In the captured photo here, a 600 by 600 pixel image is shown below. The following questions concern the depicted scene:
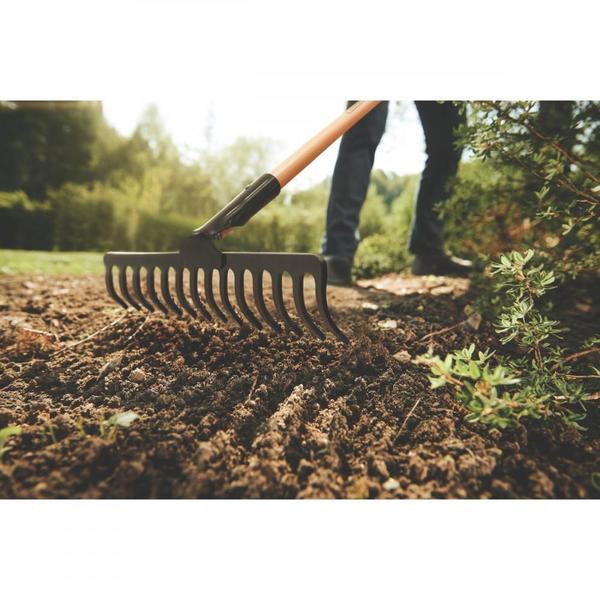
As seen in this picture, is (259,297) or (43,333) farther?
(43,333)

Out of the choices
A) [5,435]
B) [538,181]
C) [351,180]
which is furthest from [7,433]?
[538,181]

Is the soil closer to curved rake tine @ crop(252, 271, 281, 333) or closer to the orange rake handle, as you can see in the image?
curved rake tine @ crop(252, 271, 281, 333)

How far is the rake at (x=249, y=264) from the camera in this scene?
5.29ft

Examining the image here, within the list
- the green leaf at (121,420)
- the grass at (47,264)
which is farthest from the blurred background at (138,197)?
the green leaf at (121,420)

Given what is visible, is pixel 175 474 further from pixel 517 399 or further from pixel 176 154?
pixel 176 154

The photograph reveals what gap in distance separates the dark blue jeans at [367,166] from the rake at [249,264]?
0.58 metres

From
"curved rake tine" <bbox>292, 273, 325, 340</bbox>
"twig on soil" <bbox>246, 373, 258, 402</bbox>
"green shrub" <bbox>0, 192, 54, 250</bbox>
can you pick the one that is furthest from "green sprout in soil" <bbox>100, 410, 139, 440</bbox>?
"green shrub" <bbox>0, 192, 54, 250</bbox>

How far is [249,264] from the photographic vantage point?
67.8 inches

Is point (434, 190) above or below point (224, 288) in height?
above

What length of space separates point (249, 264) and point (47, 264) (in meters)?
3.92

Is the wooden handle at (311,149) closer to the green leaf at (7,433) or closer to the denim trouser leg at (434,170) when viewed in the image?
the denim trouser leg at (434,170)

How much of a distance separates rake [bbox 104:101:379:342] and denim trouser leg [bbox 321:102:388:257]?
1.83 feet

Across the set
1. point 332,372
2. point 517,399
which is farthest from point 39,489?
point 517,399

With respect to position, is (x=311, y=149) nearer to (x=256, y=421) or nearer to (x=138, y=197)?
(x=256, y=421)
